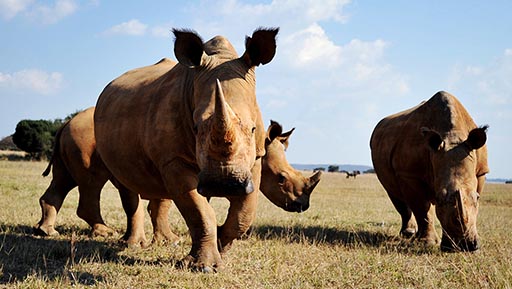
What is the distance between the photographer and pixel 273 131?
8.27 meters

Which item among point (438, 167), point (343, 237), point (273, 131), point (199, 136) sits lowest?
point (343, 237)

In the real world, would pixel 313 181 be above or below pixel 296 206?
above

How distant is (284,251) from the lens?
18.9ft

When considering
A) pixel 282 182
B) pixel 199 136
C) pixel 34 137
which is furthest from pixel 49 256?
pixel 34 137

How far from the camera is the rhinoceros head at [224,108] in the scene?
12.2 ft

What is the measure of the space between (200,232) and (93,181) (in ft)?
11.3

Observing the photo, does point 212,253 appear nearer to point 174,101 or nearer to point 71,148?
point 174,101

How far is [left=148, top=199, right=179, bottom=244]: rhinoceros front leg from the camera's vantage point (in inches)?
269

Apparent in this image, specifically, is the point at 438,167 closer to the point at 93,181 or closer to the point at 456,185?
the point at 456,185

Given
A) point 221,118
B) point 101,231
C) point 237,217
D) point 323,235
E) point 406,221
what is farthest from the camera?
point 406,221

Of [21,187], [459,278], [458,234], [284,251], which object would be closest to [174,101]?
[284,251]

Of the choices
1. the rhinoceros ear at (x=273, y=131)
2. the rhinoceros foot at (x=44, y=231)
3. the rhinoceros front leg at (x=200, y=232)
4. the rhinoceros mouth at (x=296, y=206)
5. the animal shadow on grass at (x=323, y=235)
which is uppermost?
the rhinoceros ear at (x=273, y=131)

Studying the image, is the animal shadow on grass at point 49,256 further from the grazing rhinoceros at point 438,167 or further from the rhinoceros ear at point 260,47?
the grazing rhinoceros at point 438,167

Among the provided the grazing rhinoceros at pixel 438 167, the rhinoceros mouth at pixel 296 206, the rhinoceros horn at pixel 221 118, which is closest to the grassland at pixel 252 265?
the grazing rhinoceros at pixel 438 167
